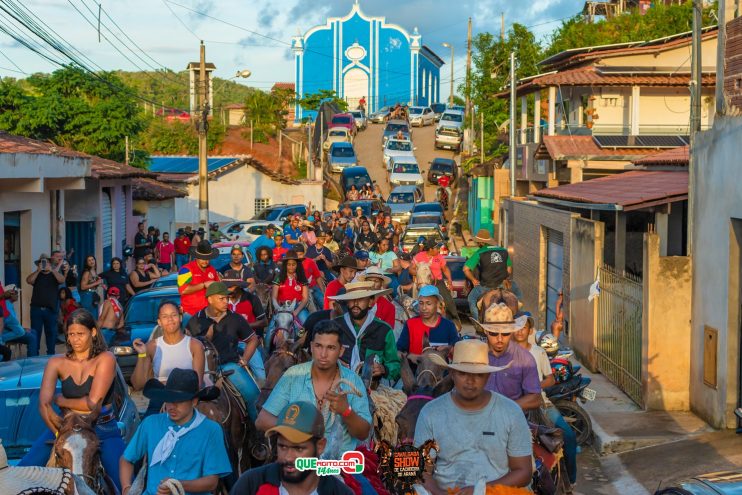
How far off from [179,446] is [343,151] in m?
57.8

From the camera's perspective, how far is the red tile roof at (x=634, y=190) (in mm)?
16672

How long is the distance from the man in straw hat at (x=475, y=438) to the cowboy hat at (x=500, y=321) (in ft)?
5.66

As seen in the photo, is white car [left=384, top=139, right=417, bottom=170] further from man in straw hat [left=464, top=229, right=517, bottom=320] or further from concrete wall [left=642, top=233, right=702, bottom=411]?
concrete wall [left=642, top=233, right=702, bottom=411]

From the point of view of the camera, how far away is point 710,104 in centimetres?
3606

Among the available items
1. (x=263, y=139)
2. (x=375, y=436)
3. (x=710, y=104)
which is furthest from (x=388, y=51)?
(x=375, y=436)

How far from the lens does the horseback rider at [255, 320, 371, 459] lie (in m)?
7.05

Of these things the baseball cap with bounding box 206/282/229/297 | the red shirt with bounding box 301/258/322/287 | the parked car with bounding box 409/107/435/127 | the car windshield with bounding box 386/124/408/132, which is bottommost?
the red shirt with bounding box 301/258/322/287

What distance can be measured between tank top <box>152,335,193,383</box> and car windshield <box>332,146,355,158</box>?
179 feet

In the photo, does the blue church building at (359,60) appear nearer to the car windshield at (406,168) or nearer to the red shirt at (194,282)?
the car windshield at (406,168)

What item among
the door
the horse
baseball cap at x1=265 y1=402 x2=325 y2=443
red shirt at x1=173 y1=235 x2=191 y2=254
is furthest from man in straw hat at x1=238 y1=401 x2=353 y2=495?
red shirt at x1=173 y1=235 x2=191 y2=254

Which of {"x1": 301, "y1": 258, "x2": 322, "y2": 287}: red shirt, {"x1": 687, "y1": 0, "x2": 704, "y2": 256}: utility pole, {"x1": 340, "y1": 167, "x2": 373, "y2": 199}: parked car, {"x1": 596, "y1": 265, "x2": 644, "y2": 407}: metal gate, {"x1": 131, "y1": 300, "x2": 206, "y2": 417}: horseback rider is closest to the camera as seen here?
{"x1": 131, "y1": 300, "x2": 206, "y2": 417}: horseback rider

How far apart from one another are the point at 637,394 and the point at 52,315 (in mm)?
9507

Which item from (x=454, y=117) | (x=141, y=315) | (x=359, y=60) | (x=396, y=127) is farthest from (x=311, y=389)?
(x=359, y=60)

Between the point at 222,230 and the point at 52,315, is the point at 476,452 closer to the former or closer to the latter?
the point at 52,315
